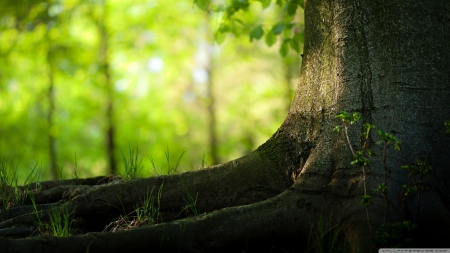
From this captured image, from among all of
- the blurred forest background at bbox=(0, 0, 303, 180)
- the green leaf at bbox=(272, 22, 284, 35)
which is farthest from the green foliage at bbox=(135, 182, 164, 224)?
the blurred forest background at bbox=(0, 0, 303, 180)

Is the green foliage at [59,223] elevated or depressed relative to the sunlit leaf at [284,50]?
depressed

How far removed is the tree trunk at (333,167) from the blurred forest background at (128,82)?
6992 millimetres

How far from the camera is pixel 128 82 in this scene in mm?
14789

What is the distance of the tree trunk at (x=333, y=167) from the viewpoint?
2391 mm

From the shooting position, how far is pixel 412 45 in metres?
2.75

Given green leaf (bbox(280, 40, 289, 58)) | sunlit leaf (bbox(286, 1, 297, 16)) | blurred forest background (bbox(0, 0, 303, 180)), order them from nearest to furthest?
sunlit leaf (bbox(286, 1, 297, 16)) < green leaf (bbox(280, 40, 289, 58)) < blurred forest background (bbox(0, 0, 303, 180))

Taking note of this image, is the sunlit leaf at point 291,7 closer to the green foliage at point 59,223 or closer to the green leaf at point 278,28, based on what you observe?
the green leaf at point 278,28

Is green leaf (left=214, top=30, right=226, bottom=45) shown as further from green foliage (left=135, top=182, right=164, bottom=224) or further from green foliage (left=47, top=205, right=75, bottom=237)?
green foliage (left=47, top=205, right=75, bottom=237)

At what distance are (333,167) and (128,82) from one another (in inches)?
506

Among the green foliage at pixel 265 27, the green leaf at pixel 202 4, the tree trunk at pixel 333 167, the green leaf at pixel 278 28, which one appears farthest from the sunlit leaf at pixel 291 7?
the tree trunk at pixel 333 167

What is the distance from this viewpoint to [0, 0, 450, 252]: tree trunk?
Result: 7.84 feet

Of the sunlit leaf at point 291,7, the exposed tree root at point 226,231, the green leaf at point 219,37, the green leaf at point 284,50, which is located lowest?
the exposed tree root at point 226,231

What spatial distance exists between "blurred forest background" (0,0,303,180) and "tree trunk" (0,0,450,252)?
22.9ft

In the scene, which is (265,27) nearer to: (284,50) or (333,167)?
(284,50)
